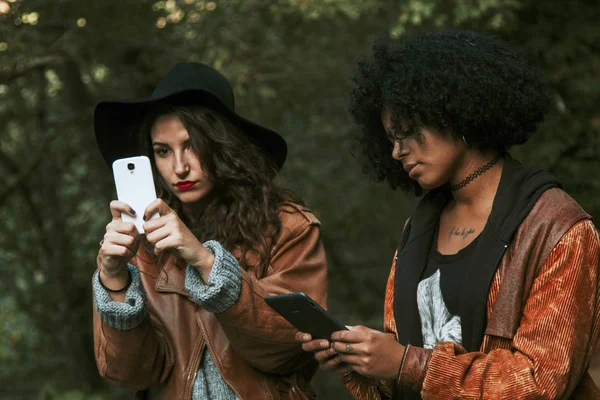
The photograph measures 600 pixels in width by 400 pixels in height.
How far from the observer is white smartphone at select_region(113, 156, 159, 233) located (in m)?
2.87

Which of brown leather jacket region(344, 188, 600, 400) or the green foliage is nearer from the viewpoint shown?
brown leather jacket region(344, 188, 600, 400)

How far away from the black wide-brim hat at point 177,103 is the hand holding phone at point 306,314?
0.88 m

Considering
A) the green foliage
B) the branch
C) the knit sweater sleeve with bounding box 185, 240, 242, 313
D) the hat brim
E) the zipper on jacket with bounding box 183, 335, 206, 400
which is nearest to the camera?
the knit sweater sleeve with bounding box 185, 240, 242, 313

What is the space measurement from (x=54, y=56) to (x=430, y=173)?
363cm

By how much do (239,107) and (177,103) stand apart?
255cm

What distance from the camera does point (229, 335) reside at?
9.68 feet

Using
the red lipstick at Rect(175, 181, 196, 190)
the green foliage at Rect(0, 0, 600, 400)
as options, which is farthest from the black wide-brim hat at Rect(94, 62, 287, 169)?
the green foliage at Rect(0, 0, 600, 400)

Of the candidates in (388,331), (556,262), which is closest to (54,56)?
(388,331)

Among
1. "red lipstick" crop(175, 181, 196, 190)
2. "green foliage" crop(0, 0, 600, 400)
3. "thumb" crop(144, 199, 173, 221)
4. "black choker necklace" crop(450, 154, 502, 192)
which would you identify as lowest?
"green foliage" crop(0, 0, 600, 400)

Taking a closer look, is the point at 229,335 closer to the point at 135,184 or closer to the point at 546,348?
the point at 135,184

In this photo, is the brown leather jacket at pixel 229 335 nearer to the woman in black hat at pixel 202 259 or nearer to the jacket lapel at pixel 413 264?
the woman in black hat at pixel 202 259

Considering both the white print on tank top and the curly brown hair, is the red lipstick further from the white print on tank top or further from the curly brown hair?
the white print on tank top

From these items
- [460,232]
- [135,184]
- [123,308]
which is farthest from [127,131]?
[460,232]

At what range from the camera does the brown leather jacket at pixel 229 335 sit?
2.97 metres
